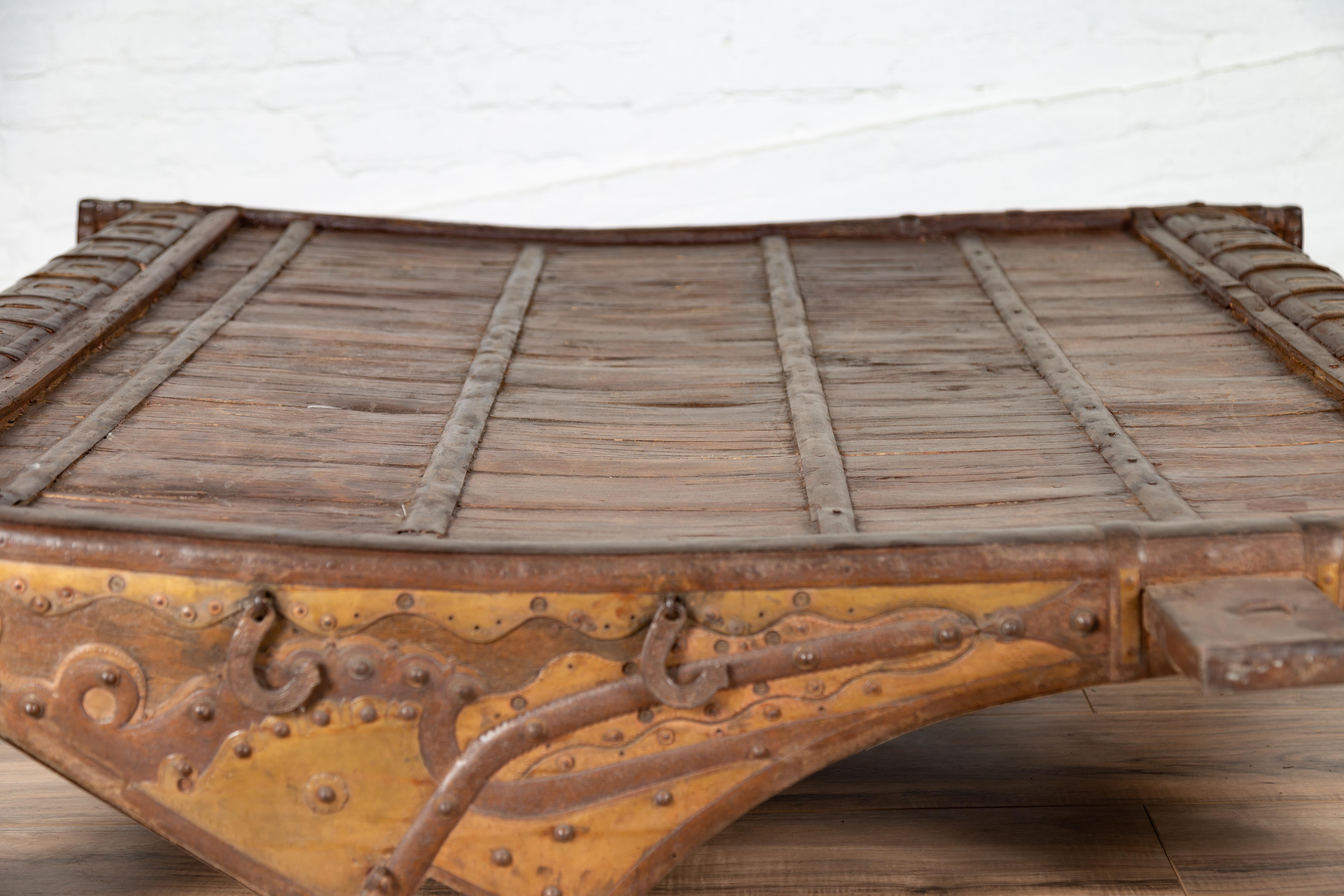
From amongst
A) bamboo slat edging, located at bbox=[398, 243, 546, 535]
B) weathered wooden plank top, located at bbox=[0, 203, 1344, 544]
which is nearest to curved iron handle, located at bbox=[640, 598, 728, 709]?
weathered wooden plank top, located at bbox=[0, 203, 1344, 544]

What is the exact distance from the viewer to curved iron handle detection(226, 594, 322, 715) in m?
1.36

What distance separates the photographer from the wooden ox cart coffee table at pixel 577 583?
1.37 m

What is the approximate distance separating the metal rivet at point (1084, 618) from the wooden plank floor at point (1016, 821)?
532mm

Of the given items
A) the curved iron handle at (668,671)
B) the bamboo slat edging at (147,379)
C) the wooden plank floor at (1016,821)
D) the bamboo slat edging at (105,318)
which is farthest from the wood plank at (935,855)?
the bamboo slat edging at (105,318)

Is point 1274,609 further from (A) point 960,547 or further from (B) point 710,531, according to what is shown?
(B) point 710,531

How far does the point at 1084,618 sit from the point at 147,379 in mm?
1299

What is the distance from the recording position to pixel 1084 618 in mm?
1389

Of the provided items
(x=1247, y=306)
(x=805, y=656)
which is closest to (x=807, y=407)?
(x=805, y=656)

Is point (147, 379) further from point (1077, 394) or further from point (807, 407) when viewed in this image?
point (1077, 394)

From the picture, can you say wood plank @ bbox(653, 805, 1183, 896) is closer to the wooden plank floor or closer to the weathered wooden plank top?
the wooden plank floor

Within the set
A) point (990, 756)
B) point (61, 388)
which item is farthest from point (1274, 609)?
point (61, 388)

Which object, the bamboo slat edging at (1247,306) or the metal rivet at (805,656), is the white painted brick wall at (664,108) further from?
the metal rivet at (805,656)

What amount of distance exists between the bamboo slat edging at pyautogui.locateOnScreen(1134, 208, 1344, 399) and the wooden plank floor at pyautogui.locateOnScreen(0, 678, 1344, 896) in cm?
61

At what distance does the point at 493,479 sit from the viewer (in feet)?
5.39
